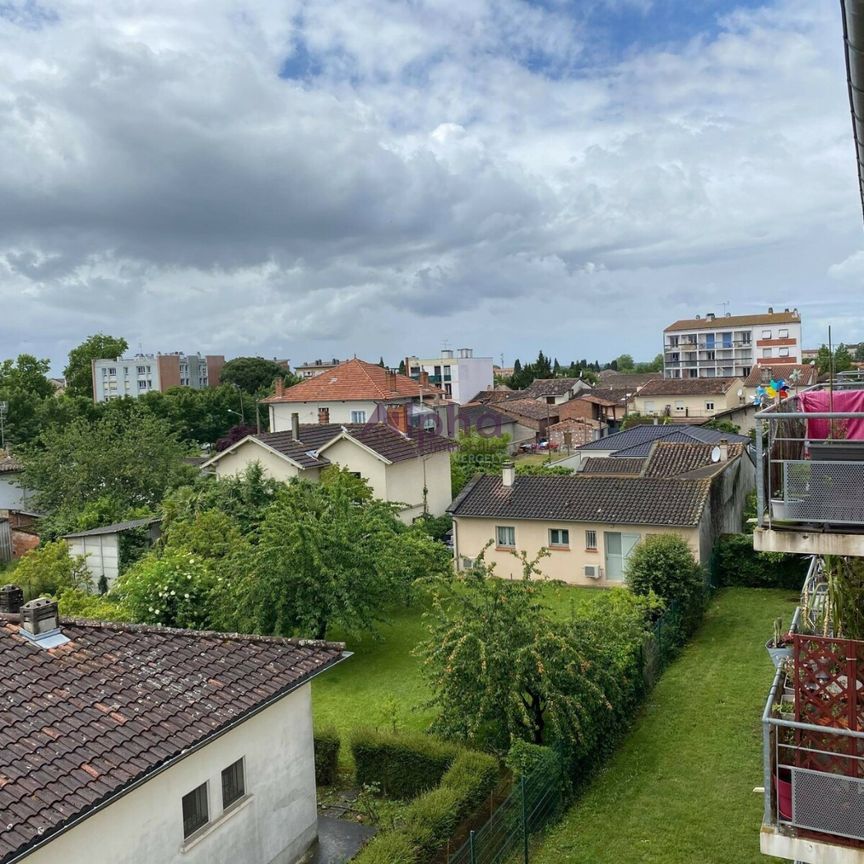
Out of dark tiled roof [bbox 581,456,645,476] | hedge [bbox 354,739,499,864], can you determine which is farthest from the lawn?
dark tiled roof [bbox 581,456,645,476]

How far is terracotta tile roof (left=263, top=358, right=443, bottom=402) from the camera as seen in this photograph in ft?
175

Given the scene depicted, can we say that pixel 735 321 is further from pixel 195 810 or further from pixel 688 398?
pixel 195 810

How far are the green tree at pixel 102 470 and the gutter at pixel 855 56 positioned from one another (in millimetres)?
34205

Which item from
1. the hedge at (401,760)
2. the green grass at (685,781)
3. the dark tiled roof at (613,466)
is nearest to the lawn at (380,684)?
the hedge at (401,760)

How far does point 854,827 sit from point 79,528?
3196 cm

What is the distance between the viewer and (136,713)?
920 cm

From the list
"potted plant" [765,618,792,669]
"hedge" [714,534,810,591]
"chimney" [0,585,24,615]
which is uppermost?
"potted plant" [765,618,792,669]

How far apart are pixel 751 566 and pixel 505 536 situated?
7.94m

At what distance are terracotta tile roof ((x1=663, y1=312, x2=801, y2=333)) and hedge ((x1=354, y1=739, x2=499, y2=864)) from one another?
103 meters

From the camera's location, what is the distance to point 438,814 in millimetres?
10617

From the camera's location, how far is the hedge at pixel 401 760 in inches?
501

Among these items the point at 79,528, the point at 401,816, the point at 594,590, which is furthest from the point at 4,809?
the point at 79,528

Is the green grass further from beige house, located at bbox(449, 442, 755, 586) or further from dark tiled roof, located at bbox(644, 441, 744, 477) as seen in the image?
dark tiled roof, located at bbox(644, 441, 744, 477)

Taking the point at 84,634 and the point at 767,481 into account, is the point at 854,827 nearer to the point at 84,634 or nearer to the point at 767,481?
the point at 767,481
